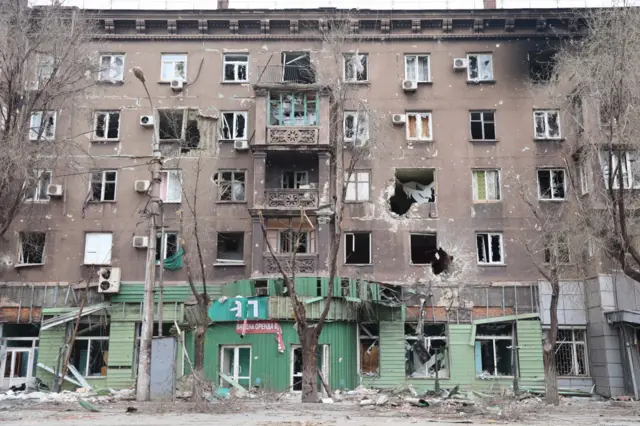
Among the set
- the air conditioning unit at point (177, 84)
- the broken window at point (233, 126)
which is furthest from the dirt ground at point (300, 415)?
the air conditioning unit at point (177, 84)

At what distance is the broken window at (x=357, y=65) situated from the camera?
29.9 metres

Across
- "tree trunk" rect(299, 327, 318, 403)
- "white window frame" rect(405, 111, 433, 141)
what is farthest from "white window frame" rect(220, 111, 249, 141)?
"tree trunk" rect(299, 327, 318, 403)

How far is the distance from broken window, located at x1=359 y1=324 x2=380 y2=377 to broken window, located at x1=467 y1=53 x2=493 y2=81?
1218 cm

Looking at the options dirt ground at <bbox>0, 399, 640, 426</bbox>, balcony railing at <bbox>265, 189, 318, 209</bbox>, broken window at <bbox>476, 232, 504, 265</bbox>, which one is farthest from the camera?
broken window at <bbox>476, 232, 504, 265</bbox>

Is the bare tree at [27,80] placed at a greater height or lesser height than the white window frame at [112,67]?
lesser

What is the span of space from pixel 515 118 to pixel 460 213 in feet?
16.7

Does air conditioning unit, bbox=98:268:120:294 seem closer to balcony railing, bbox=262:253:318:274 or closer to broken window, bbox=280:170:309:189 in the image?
balcony railing, bbox=262:253:318:274

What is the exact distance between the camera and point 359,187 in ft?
94.4

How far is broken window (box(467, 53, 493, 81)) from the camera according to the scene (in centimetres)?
2980

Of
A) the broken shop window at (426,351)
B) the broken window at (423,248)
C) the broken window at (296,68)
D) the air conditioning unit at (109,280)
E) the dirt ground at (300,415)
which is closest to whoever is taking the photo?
the dirt ground at (300,415)

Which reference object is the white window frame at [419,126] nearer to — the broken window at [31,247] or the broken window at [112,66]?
the broken window at [112,66]

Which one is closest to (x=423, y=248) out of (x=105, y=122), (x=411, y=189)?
(x=411, y=189)

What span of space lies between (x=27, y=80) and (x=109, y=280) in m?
9.17

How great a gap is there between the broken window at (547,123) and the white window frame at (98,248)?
1956cm
